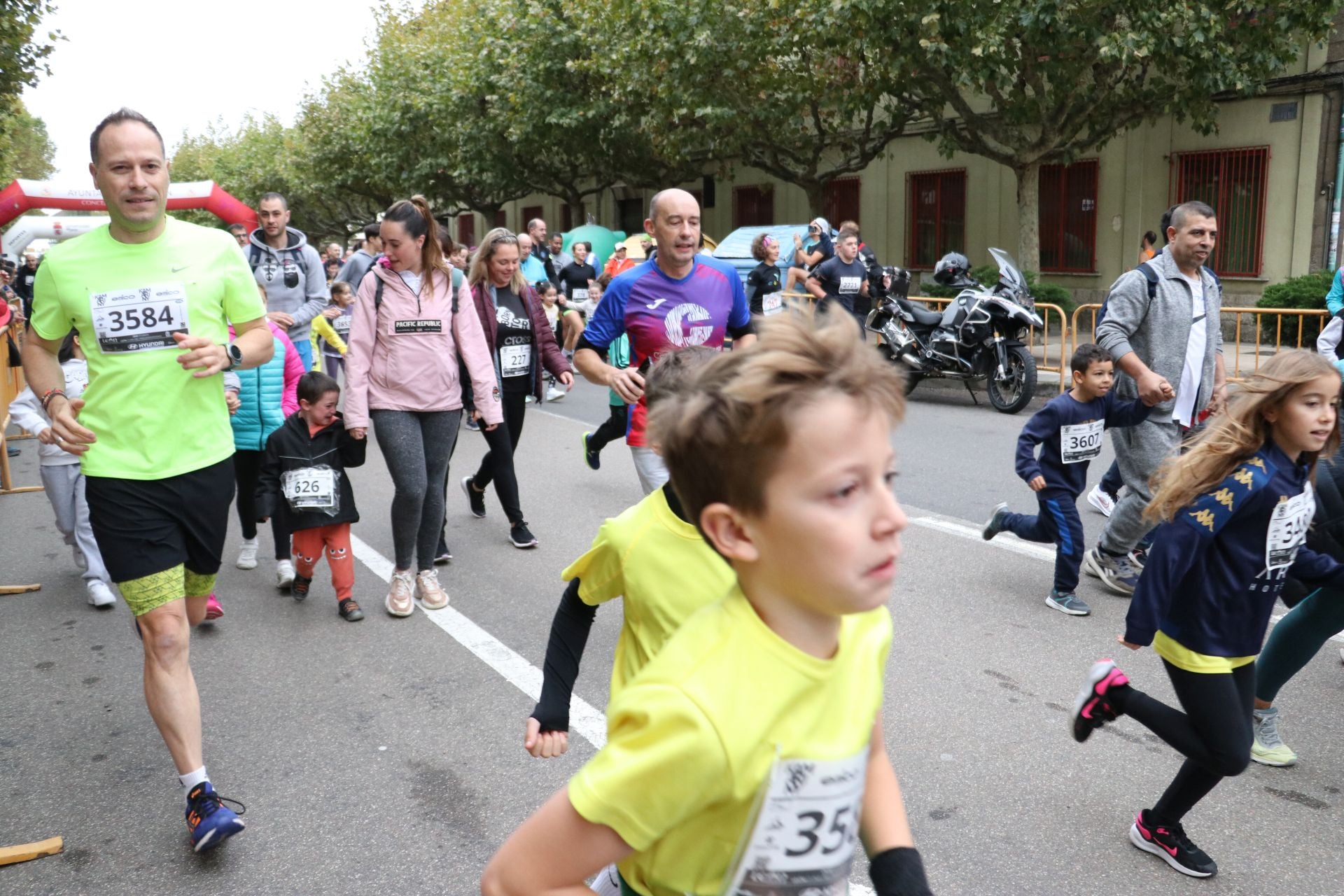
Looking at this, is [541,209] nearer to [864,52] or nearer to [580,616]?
[864,52]

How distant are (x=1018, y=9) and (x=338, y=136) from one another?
3380 cm

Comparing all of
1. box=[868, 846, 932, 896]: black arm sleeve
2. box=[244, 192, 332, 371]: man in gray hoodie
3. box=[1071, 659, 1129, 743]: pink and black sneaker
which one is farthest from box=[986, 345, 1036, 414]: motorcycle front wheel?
box=[868, 846, 932, 896]: black arm sleeve

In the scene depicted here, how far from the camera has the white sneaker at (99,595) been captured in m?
6.27

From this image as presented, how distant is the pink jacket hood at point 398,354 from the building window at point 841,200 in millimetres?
23290

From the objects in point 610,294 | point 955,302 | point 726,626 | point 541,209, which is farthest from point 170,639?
point 541,209

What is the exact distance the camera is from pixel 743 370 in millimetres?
1503

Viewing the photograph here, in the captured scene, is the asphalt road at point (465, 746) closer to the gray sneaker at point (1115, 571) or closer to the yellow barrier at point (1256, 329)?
the gray sneaker at point (1115, 571)

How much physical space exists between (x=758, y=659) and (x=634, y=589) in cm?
86

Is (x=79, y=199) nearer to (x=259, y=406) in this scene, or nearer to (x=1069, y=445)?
(x=259, y=406)

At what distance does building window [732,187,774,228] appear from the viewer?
104 ft

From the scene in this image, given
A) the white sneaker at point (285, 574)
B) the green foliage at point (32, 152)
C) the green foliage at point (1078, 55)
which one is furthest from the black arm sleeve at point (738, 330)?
the green foliage at point (32, 152)

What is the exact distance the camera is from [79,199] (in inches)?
806

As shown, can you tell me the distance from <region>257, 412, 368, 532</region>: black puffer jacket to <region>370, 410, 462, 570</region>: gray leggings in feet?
0.70

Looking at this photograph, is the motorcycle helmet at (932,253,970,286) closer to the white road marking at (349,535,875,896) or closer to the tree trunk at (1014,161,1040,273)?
the tree trunk at (1014,161,1040,273)
